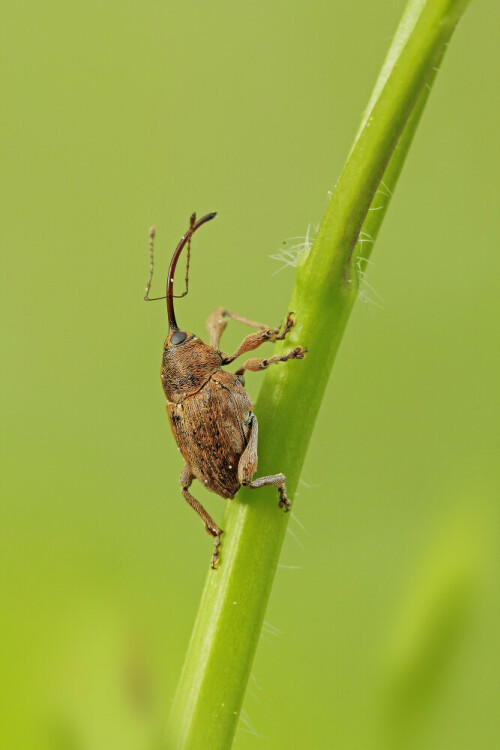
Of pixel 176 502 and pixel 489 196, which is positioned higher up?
pixel 489 196

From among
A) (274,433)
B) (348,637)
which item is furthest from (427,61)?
(348,637)

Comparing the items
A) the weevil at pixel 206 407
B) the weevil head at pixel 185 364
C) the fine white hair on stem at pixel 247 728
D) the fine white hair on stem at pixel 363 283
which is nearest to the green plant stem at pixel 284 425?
the fine white hair on stem at pixel 363 283

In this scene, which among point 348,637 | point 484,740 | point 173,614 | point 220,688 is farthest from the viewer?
point 348,637

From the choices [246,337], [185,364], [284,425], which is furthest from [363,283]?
[185,364]

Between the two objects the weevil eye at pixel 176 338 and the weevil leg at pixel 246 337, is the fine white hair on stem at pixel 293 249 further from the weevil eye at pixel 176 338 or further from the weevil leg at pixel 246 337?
the weevil eye at pixel 176 338

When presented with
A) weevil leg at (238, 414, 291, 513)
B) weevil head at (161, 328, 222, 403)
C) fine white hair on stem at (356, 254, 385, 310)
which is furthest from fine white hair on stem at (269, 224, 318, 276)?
weevil head at (161, 328, 222, 403)

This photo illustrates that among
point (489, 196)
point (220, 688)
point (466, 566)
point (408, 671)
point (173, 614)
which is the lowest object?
point (173, 614)

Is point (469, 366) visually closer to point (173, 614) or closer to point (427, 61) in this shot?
point (173, 614)

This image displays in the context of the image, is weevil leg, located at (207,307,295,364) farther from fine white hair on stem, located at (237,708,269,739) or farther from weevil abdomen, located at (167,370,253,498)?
fine white hair on stem, located at (237,708,269,739)
